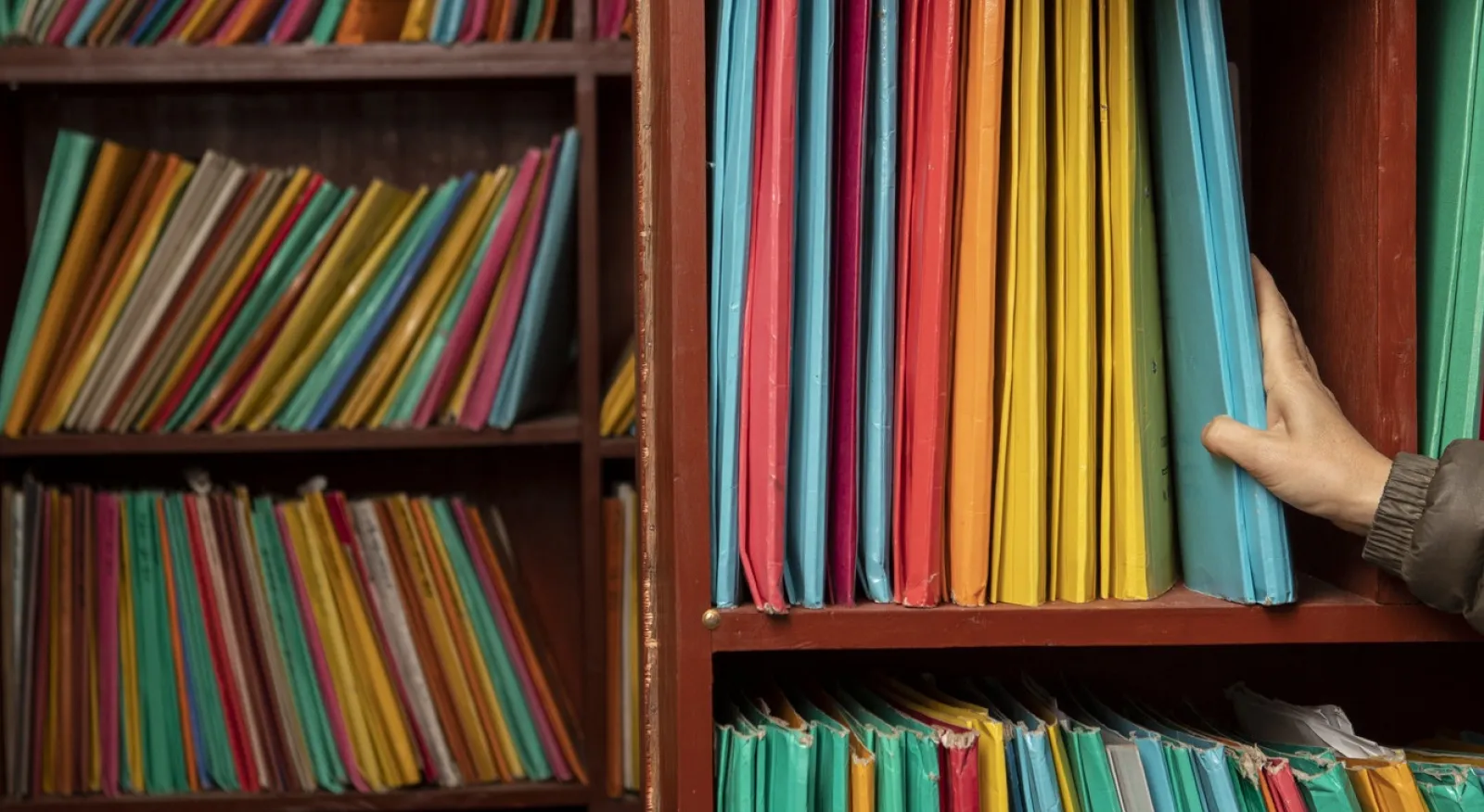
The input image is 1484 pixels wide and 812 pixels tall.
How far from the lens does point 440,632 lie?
1.54 m

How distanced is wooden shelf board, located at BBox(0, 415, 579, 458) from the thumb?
0.97 metres

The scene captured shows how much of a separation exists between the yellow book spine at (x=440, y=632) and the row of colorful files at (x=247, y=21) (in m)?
0.61

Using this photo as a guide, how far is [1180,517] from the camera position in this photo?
0.72 meters

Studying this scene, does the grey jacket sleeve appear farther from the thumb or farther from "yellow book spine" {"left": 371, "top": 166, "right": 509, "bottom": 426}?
"yellow book spine" {"left": 371, "top": 166, "right": 509, "bottom": 426}

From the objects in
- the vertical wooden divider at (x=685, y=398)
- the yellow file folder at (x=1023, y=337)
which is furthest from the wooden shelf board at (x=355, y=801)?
the yellow file folder at (x=1023, y=337)

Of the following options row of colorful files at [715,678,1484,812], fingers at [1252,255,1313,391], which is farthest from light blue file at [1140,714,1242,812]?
fingers at [1252,255,1313,391]

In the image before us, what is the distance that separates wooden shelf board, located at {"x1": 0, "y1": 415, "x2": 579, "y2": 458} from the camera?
4.75 feet

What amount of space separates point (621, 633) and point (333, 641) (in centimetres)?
38

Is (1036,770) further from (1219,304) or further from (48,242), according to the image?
(48,242)

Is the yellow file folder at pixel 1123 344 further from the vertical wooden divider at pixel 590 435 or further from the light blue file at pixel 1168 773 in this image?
the vertical wooden divider at pixel 590 435

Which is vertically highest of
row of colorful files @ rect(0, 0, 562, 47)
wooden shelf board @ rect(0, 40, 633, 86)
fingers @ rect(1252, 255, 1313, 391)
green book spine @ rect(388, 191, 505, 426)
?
row of colorful files @ rect(0, 0, 562, 47)

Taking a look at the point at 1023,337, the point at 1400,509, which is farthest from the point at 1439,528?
the point at 1023,337

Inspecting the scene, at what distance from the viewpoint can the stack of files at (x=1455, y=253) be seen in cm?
67

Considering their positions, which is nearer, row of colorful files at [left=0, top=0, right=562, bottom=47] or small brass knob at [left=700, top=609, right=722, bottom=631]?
small brass knob at [left=700, top=609, right=722, bottom=631]
